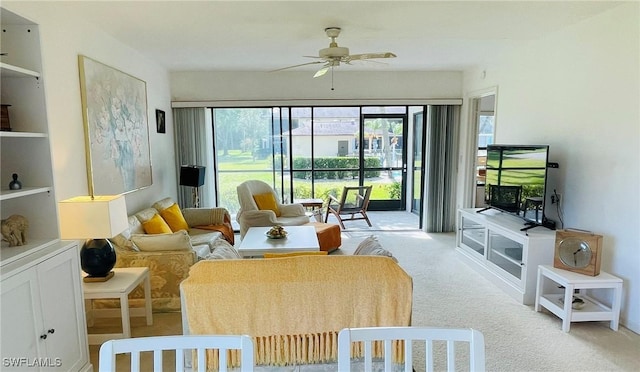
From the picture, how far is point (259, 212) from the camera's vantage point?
4695 mm

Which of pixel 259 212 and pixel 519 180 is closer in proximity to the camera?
pixel 519 180

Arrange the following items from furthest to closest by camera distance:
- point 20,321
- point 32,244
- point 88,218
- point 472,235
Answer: point 472,235
point 88,218
point 32,244
point 20,321

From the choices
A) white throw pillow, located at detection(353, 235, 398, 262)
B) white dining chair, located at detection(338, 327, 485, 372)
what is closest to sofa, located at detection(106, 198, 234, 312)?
white throw pillow, located at detection(353, 235, 398, 262)

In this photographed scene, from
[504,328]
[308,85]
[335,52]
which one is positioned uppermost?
[308,85]

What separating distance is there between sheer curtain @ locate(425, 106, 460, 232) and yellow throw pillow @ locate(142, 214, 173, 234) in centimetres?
384

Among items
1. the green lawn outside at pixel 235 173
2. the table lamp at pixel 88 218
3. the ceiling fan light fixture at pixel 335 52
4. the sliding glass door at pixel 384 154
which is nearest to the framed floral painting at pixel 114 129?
the table lamp at pixel 88 218

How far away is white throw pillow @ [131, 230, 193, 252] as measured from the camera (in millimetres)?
3090

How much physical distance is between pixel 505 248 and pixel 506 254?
0.06 metres

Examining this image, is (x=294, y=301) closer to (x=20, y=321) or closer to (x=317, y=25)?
(x=20, y=321)

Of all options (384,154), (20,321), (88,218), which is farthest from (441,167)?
(20,321)

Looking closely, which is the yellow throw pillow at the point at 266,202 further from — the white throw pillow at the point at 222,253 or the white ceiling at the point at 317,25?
the white throw pillow at the point at 222,253

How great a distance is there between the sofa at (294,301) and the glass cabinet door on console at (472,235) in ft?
7.99

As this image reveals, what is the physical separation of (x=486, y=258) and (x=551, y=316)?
Answer: 968mm

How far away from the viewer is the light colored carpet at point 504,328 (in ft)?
7.81
